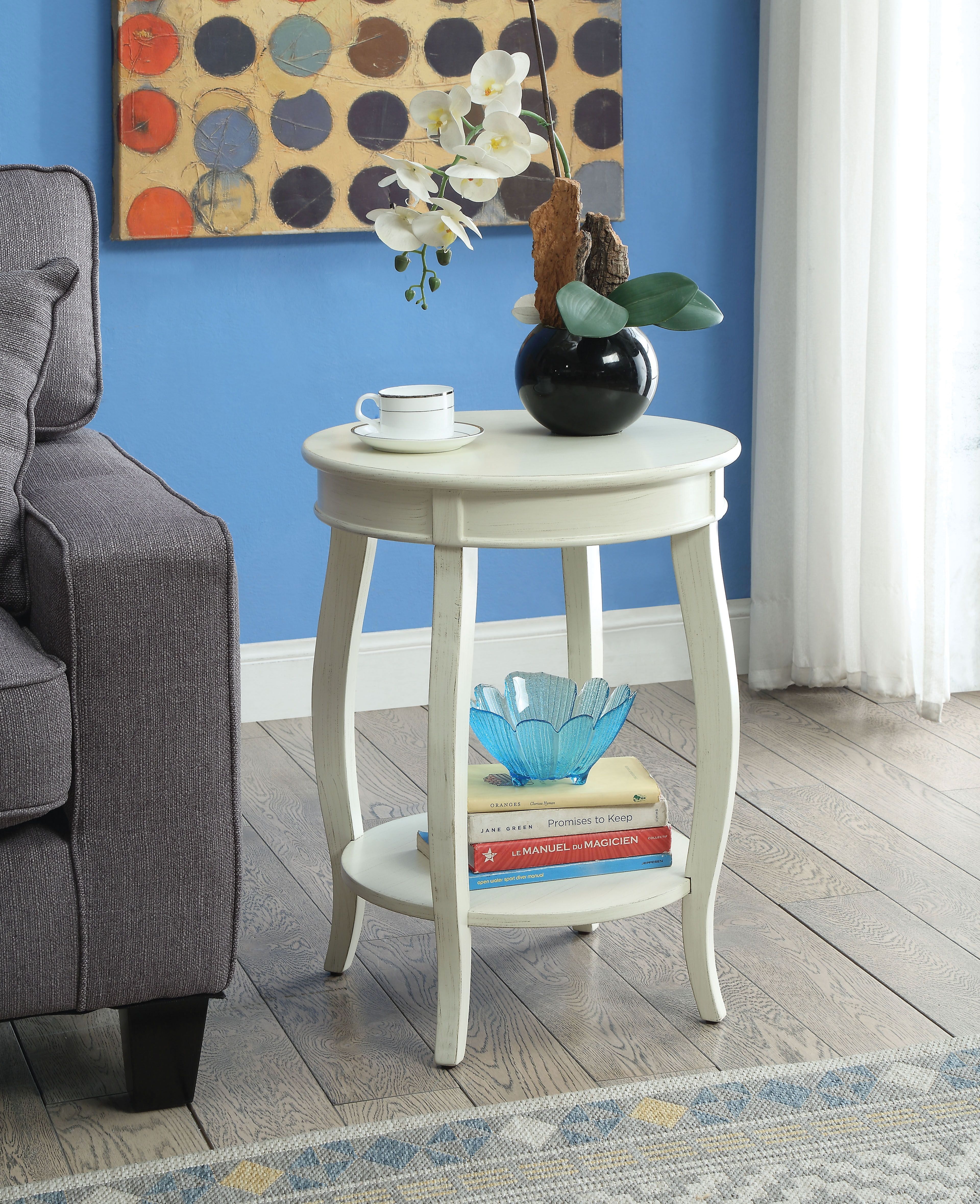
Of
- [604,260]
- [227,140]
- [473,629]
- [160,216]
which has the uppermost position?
[227,140]

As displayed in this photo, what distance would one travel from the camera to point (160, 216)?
2.30 metres

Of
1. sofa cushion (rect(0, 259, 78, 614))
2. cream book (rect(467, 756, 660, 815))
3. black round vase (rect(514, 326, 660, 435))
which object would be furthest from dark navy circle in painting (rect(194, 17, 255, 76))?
cream book (rect(467, 756, 660, 815))

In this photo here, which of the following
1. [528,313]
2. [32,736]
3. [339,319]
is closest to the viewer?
[32,736]

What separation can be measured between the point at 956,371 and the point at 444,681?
1.53m

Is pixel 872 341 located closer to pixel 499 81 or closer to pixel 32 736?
pixel 499 81

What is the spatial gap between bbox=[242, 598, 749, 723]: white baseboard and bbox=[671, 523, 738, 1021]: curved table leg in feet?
3.42

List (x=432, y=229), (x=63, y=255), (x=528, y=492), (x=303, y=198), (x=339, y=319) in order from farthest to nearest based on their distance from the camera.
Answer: (x=339, y=319)
(x=303, y=198)
(x=63, y=255)
(x=432, y=229)
(x=528, y=492)

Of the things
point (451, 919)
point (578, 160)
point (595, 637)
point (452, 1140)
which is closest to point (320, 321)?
point (578, 160)

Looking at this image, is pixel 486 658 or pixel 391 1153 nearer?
pixel 391 1153

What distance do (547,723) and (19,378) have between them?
2.21 ft

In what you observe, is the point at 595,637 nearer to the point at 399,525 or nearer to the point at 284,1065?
the point at 399,525

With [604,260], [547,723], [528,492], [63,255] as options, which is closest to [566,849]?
[547,723]

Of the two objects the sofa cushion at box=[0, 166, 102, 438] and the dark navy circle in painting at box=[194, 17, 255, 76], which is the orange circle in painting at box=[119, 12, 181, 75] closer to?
the dark navy circle in painting at box=[194, 17, 255, 76]

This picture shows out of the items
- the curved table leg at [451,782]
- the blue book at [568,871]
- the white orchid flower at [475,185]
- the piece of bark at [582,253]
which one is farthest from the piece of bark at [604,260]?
the blue book at [568,871]
